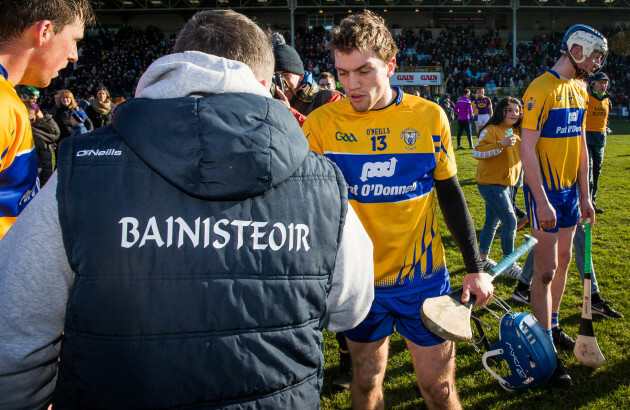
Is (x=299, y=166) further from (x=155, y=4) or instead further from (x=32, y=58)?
(x=155, y=4)

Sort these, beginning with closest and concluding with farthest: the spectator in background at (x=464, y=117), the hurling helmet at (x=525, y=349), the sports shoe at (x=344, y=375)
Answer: the hurling helmet at (x=525, y=349) < the sports shoe at (x=344, y=375) < the spectator in background at (x=464, y=117)

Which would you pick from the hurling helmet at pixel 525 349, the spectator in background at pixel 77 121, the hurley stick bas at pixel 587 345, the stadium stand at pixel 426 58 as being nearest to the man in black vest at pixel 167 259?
the hurling helmet at pixel 525 349

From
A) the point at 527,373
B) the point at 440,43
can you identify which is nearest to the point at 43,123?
the point at 527,373

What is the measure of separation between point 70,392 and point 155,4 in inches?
1737

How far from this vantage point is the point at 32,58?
182cm

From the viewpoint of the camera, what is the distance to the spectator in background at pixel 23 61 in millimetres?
1698

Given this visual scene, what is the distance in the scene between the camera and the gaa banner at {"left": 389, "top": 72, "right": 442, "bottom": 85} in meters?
34.8

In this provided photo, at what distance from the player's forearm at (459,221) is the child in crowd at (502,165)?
3.07 meters

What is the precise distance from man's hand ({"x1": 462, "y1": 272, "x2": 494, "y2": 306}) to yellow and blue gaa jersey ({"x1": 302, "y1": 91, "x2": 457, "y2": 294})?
314 millimetres

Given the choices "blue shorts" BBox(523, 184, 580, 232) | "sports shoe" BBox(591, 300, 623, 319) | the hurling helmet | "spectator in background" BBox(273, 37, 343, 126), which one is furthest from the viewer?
"sports shoe" BBox(591, 300, 623, 319)

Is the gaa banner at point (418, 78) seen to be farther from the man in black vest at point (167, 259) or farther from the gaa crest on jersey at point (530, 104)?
the man in black vest at point (167, 259)

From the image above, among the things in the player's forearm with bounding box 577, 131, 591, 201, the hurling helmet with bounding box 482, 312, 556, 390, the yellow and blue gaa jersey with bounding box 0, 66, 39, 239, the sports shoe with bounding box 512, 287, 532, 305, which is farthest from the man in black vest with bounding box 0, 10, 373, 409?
the sports shoe with bounding box 512, 287, 532, 305

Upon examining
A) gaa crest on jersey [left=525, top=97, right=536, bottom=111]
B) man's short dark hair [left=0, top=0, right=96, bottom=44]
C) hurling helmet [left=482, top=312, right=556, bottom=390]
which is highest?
man's short dark hair [left=0, top=0, right=96, bottom=44]

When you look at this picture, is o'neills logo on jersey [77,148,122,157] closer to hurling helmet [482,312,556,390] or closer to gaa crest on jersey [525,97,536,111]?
hurling helmet [482,312,556,390]
